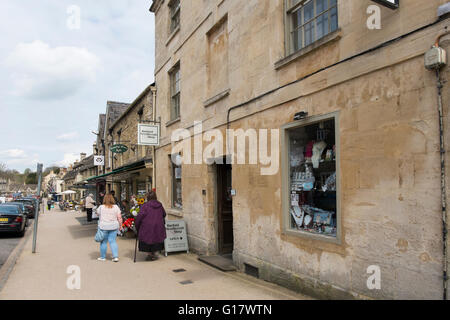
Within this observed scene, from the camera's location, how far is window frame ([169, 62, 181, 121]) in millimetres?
11391

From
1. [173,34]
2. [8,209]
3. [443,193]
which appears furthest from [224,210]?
[8,209]

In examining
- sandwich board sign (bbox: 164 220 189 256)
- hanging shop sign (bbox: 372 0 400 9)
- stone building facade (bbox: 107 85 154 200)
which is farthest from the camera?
stone building facade (bbox: 107 85 154 200)

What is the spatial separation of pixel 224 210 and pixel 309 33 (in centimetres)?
479

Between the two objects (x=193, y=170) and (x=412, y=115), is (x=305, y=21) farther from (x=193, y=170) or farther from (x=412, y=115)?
(x=193, y=170)

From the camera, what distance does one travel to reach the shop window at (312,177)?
5.16 metres

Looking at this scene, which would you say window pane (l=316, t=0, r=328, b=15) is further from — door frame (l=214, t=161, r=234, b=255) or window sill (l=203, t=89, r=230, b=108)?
door frame (l=214, t=161, r=234, b=255)

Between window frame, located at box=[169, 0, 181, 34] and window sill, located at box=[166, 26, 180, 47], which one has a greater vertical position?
window frame, located at box=[169, 0, 181, 34]

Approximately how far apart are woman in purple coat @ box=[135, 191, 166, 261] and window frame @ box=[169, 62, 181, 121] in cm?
390

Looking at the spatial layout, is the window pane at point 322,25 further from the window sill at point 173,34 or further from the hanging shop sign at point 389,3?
the window sill at point 173,34

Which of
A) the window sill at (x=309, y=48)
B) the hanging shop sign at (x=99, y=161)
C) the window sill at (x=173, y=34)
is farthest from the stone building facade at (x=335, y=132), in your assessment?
the hanging shop sign at (x=99, y=161)

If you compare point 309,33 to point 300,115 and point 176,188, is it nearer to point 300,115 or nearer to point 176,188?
point 300,115

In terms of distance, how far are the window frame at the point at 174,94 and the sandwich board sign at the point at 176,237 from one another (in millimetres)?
3703

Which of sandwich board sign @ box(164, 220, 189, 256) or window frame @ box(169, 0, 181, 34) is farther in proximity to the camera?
window frame @ box(169, 0, 181, 34)

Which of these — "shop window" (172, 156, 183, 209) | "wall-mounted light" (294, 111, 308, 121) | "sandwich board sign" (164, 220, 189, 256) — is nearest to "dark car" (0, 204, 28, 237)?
"shop window" (172, 156, 183, 209)
